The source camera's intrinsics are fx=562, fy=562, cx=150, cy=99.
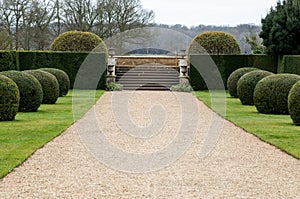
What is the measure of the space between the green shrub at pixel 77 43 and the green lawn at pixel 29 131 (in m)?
10.6

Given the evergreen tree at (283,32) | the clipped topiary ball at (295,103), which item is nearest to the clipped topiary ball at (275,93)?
the clipped topiary ball at (295,103)

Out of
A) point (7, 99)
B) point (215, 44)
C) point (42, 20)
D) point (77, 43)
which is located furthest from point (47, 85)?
point (42, 20)

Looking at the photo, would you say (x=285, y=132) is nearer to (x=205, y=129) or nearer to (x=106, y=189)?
(x=205, y=129)

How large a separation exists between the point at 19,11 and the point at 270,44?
48.3ft

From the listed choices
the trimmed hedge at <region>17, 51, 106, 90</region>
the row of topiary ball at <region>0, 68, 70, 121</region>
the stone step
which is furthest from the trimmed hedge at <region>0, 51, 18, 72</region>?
the stone step

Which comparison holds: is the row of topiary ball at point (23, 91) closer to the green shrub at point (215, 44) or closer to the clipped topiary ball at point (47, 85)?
the clipped topiary ball at point (47, 85)

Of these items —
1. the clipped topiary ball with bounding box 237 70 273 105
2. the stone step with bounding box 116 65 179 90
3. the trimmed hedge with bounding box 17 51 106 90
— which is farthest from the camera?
the stone step with bounding box 116 65 179 90

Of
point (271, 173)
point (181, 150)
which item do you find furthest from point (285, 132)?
point (271, 173)

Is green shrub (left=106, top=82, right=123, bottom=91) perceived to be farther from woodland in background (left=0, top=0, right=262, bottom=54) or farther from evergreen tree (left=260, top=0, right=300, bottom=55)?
woodland in background (left=0, top=0, right=262, bottom=54)

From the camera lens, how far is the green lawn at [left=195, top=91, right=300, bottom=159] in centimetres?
905

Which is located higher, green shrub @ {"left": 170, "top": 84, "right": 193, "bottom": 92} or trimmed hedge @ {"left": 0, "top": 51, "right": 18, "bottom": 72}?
trimmed hedge @ {"left": 0, "top": 51, "right": 18, "bottom": 72}

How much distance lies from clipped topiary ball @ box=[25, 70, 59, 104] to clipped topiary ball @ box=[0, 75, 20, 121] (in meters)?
4.16

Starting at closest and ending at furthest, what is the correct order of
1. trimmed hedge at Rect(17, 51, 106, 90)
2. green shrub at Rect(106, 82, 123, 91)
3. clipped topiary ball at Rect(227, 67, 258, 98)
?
clipped topiary ball at Rect(227, 67, 258, 98)
green shrub at Rect(106, 82, 123, 91)
trimmed hedge at Rect(17, 51, 106, 90)

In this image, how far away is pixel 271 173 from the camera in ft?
22.5
